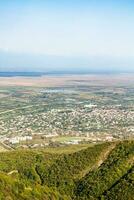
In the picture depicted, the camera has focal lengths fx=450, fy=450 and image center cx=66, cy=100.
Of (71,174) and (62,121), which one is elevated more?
(71,174)

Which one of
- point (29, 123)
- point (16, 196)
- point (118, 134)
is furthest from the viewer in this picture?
point (29, 123)

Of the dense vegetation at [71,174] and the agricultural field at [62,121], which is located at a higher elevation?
the dense vegetation at [71,174]

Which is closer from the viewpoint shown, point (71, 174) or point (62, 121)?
point (71, 174)

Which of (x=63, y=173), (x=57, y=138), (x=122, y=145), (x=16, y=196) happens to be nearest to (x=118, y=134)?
(x=57, y=138)

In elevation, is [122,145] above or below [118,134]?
above

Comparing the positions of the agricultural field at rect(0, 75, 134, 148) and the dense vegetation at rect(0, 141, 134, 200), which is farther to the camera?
the agricultural field at rect(0, 75, 134, 148)

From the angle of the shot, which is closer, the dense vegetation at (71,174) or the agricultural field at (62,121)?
the dense vegetation at (71,174)

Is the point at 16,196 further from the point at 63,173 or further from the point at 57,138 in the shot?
the point at 57,138

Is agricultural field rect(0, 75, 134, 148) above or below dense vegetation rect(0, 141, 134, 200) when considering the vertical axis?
below
